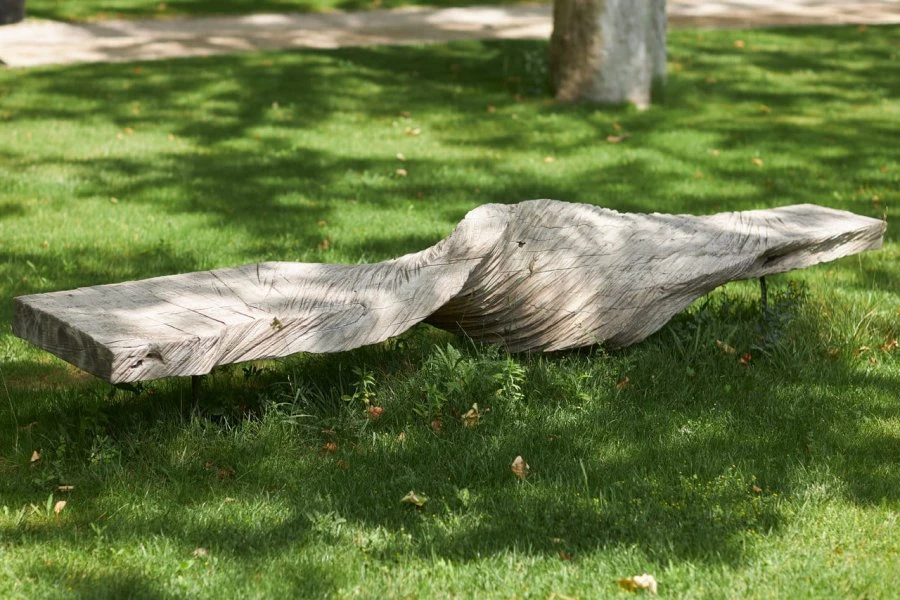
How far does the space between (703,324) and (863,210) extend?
2.75 meters

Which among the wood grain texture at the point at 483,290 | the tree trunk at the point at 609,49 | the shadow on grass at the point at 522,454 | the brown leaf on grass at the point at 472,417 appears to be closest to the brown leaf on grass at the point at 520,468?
the shadow on grass at the point at 522,454

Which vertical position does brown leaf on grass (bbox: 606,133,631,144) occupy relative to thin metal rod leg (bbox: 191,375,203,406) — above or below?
above

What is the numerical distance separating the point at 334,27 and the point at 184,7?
2476 millimetres

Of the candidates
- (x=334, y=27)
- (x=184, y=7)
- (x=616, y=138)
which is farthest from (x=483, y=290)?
(x=184, y=7)

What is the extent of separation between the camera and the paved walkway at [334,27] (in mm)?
13344

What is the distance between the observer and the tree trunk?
10453mm

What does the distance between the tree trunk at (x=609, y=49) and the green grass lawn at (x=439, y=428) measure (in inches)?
76.0

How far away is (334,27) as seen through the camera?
1483cm

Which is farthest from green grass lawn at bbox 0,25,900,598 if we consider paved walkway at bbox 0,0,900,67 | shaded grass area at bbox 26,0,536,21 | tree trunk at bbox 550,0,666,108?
shaded grass area at bbox 26,0,536,21

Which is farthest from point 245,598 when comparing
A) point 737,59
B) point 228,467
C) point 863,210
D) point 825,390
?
point 737,59

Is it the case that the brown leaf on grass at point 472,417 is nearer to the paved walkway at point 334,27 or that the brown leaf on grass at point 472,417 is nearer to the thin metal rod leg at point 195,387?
the thin metal rod leg at point 195,387

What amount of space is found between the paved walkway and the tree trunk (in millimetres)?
3032

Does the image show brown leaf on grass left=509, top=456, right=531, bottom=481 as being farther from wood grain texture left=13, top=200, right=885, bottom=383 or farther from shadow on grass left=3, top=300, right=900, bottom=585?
wood grain texture left=13, top=200, right=885, bottom=383

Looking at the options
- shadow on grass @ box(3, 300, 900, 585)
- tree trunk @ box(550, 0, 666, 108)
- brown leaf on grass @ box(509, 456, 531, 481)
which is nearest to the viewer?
shadow on grass @ box(3, 300, 900, 585)
